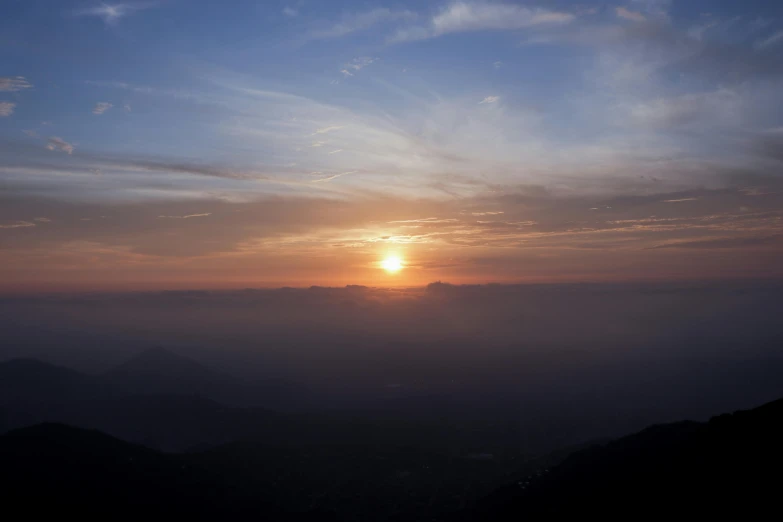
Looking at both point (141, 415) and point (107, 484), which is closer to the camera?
point (107, 484)

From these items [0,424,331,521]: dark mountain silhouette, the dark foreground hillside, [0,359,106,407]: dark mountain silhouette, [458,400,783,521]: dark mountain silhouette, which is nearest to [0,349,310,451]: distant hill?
[0,359,106,407]: dark mountain silhouette

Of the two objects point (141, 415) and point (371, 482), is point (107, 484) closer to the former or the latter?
point (371, 482)

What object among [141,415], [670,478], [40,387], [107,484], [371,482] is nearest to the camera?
[670,478]

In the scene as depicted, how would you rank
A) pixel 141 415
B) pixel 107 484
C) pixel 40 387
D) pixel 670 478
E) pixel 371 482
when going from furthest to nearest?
pixel 40 387 → pixel 141 415 → pixel 371 482 → pixel 107 484 → pixel 670 478

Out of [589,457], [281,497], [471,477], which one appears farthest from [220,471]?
[589,457]

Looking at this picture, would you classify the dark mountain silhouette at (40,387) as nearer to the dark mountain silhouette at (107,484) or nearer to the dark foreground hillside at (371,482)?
the dark mountain silhouette at (107,484)

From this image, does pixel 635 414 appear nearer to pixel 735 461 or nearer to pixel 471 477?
pixel 471 477

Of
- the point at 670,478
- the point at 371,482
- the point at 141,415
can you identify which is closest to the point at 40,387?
the point at 141,415

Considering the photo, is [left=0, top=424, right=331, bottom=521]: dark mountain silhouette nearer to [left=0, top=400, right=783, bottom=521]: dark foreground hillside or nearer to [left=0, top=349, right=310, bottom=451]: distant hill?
[left=0, top=400, right=783, bottom=521]: dark foreground hillside
